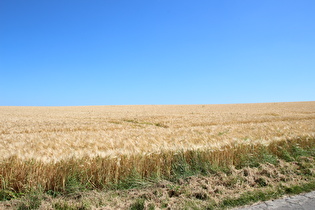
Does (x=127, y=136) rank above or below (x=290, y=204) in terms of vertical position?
above

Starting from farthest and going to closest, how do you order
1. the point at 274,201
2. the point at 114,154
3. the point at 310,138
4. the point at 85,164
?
1. the point at 310,138
2. the point at 114,154
3. the point at 85,164
4. the point at 274,201

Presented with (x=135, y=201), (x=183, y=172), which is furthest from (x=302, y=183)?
(x=135, y=201)

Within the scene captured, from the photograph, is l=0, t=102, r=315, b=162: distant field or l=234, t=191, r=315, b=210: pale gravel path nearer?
l=234, t=191, r=315, b=210: pale gravel path

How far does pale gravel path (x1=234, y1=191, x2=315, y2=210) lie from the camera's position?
3737 millimetres

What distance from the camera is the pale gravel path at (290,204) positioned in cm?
374

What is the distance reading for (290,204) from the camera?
12.7 feet

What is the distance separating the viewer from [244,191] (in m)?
4.46

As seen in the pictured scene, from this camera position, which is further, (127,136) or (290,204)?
(127,136)

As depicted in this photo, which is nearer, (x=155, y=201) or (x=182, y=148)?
(x=155, y=201)

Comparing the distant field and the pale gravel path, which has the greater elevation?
the distant field

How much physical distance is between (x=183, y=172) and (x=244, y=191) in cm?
162

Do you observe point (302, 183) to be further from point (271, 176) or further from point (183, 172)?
point (183, 172)

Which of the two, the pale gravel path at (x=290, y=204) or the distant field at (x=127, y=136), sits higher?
the distant field at (x=127, y=136)

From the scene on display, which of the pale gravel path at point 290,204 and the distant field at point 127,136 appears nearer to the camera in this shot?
the pale gravel path at point 290,204
